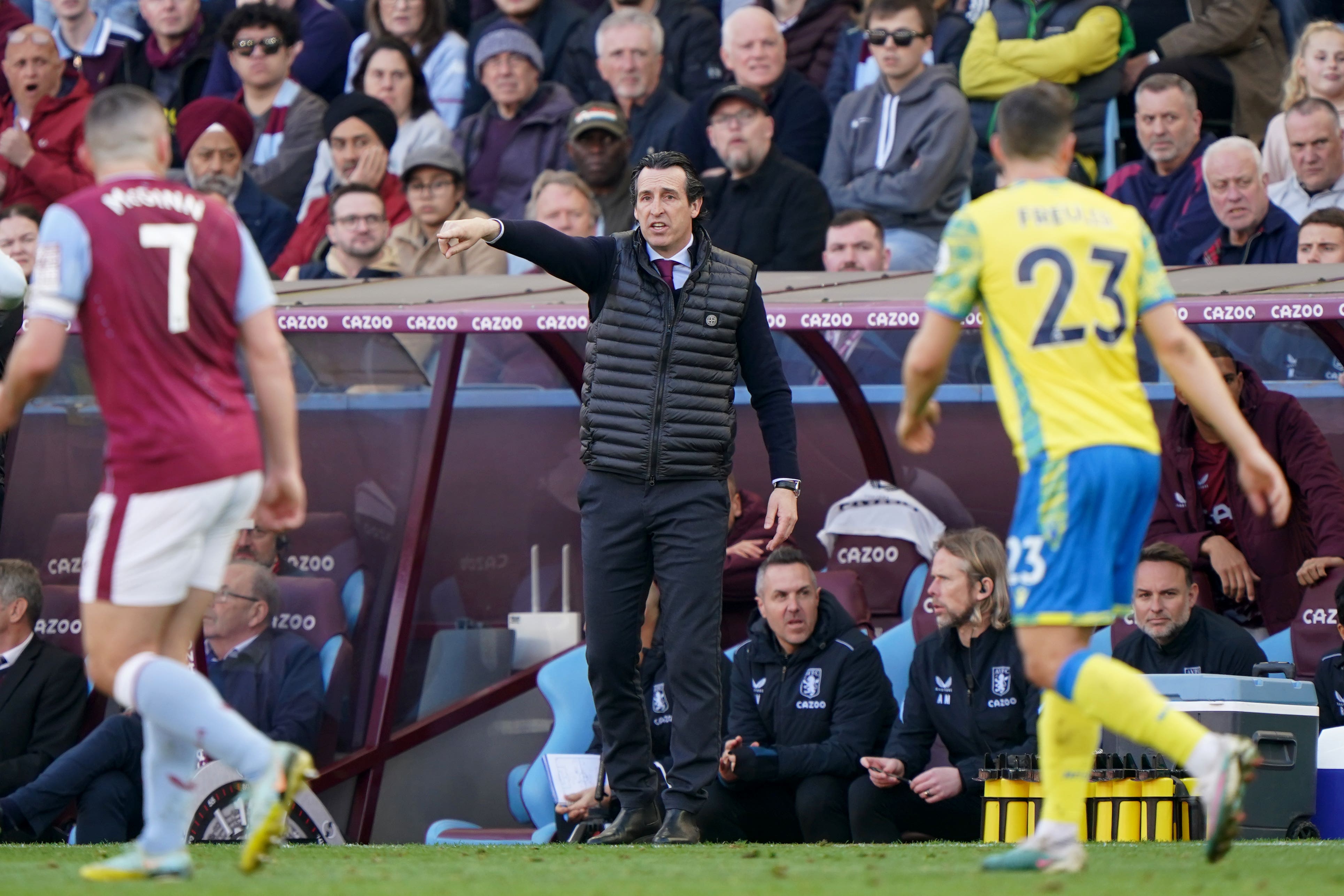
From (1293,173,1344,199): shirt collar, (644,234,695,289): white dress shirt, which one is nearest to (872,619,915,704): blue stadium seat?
(644,234,695,289): white dress shirt

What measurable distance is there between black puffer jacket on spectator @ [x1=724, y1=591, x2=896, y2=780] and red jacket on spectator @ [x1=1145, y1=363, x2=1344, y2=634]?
4.88 ft

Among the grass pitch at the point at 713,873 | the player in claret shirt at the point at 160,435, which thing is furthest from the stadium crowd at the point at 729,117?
the player in claret shirt at the point at 160,435

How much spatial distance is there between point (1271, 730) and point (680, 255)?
2.69 m

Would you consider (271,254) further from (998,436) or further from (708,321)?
(708,321)

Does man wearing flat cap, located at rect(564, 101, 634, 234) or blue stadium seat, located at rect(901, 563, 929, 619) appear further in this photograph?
man wearing flat cap, located at rect(564, 101, 634, 234)

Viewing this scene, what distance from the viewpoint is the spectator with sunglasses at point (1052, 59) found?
34.4 ft

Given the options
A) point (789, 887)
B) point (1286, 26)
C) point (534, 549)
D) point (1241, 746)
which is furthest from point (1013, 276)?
point (1286, 26)

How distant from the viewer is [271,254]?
1143cm

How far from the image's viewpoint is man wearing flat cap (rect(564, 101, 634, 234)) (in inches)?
405

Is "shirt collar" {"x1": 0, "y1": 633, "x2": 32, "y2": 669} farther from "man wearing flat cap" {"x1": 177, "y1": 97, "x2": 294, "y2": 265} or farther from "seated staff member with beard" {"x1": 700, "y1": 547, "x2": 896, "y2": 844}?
"man wearing flat cap" {"x1": 177, "y1": 97, "x2": 294, "y2": 265}

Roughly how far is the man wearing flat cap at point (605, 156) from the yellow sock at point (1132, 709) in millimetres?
6175

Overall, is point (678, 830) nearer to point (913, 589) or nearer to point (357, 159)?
point (913, 589)

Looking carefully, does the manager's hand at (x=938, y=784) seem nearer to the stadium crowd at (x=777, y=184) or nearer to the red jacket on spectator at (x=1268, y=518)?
the stadium crowd at (x=777, y=184)

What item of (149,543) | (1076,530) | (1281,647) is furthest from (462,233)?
(1281,647)
